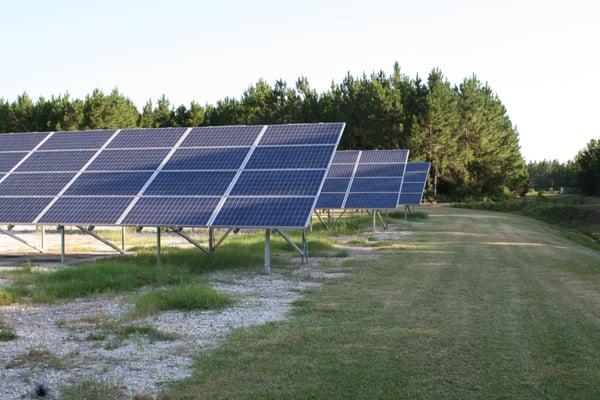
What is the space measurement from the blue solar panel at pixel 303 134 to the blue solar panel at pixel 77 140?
597 cm

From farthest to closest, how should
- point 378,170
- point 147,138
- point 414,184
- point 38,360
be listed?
1. point 414,184
2. point 378,170
3. point 147,138
4. point 38,360

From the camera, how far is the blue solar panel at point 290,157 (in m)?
17.7

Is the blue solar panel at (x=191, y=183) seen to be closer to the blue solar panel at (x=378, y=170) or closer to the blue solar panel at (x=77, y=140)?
the blue solar panel at (x=77, y=140)

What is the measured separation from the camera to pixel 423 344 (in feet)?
28.0

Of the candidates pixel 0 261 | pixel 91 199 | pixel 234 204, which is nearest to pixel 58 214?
pixel 91 199

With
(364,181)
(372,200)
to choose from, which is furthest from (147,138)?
(364,181)

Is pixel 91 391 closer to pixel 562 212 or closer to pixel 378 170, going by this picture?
pixel 378 170

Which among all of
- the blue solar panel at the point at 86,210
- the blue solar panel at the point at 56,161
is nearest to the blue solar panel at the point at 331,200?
the blue solar panel at the point at 56,161

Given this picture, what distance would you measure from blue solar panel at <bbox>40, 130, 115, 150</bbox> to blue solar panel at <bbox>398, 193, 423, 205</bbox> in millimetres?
21502

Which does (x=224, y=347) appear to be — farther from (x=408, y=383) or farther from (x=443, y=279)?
(x=443, y=279)

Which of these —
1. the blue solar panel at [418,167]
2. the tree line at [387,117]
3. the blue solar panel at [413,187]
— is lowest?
the blue solar panel at [413,187]

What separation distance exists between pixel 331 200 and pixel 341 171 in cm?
513

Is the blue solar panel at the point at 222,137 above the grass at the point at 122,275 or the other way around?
above

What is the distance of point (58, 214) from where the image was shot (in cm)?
1672
